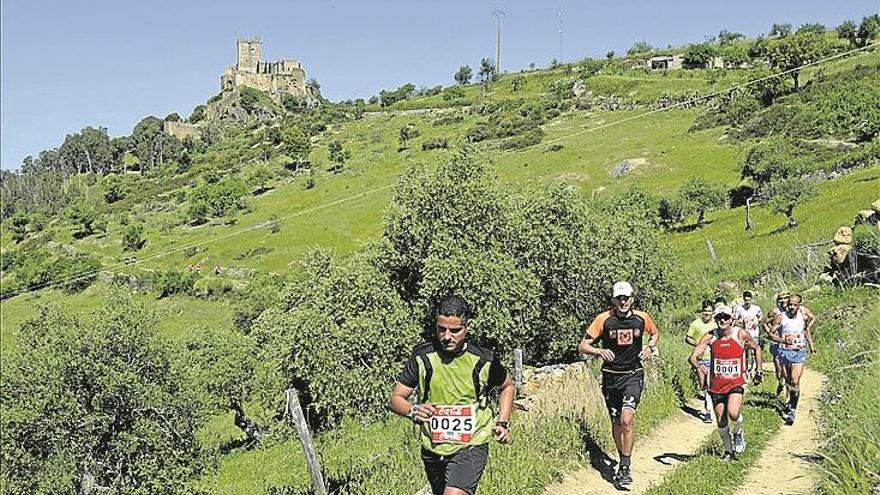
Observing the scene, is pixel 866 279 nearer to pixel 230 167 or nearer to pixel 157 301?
pixel 157 301

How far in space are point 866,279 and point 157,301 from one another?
8010 centimetres

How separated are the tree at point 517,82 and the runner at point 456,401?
567ft

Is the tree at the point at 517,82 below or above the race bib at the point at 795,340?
above

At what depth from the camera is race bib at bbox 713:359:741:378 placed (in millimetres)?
9836

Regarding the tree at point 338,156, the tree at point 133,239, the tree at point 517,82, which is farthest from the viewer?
the tree at point 517,82

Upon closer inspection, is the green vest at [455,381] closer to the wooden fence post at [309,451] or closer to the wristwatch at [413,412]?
the wristwatch at [413,412]

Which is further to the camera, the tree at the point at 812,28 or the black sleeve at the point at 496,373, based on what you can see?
the tree at the point at 812,28

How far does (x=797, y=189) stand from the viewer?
160 ft

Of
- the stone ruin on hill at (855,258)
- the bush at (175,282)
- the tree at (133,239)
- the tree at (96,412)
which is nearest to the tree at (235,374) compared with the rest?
the tree at (96,412)

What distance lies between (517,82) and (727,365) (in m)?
178

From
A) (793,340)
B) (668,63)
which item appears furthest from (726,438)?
(668,63)

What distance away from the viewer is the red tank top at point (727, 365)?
981 cm

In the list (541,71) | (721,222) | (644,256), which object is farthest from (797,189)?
(541,71)

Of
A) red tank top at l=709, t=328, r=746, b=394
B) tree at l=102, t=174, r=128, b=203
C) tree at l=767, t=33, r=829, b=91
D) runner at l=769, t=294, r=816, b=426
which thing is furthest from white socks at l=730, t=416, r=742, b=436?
tree at l=102, t=174, r=128, b=203
